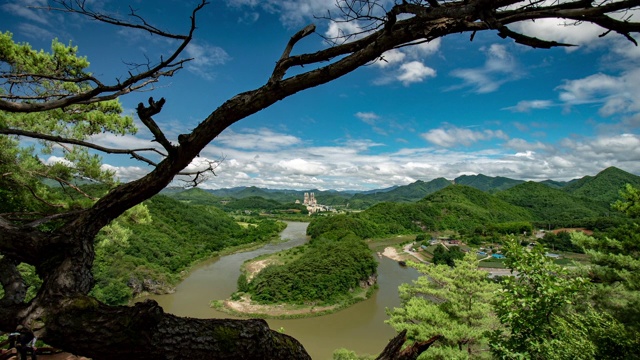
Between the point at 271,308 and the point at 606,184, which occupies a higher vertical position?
the point at 606,184

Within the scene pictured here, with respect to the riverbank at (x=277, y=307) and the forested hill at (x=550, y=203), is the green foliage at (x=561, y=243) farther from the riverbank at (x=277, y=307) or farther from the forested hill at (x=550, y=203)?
the riverbank at (x=277, y=307)

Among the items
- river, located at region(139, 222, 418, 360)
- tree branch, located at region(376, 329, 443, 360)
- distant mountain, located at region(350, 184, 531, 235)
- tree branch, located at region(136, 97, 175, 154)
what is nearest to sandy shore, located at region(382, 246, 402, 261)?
river, located at region(139, 222, 418, 360)

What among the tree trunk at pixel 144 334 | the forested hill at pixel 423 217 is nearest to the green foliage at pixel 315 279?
the forested hill at pixel 423 217

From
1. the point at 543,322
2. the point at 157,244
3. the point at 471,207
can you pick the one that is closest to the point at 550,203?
the point at 471,207

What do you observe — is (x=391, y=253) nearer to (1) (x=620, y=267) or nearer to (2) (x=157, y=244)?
(2) (x=157, y=244)

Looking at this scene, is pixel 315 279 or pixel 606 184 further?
pixel 606 184

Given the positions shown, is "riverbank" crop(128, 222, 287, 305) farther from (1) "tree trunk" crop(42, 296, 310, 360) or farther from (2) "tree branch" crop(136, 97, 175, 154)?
(2) "tree branch" crop(136, 97, 175, 154)

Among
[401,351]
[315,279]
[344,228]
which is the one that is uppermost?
[401,351]
